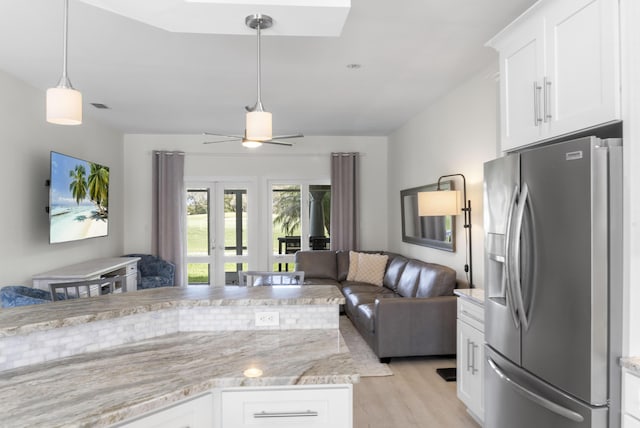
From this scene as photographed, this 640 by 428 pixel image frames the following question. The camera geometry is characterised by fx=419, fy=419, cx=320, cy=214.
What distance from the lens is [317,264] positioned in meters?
6.39

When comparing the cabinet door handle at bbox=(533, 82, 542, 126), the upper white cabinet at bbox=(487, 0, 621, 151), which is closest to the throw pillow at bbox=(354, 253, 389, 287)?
the upper white cabinet at bbox=(487, 0, 621, 151)

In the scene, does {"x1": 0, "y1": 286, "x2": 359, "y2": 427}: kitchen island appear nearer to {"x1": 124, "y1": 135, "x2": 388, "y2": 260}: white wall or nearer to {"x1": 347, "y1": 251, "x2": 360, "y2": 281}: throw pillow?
{"x1": 347, "y1": 251, "x2": 360, "y2": 281}: throw pillow

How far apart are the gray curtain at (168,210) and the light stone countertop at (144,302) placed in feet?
14.8

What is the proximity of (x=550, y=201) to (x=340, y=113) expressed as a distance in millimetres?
3825

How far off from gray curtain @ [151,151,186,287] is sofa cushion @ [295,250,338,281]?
6.18 feet

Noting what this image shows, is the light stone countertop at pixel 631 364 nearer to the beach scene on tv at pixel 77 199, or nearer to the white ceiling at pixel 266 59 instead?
the white ceiling at pixel 266 59

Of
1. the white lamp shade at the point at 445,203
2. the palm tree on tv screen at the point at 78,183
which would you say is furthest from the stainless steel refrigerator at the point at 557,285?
the palm tree on tv screen at the point at 78,183

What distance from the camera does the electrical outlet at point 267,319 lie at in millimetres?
1954

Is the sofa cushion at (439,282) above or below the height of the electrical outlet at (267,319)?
below

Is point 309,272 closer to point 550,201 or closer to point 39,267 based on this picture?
point 39,267

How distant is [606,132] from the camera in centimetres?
183

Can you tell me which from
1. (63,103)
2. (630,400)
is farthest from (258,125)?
(630,400)

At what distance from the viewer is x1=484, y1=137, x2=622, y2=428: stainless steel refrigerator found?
1600 millimetres

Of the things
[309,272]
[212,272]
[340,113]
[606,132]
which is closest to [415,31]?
[606,132]
